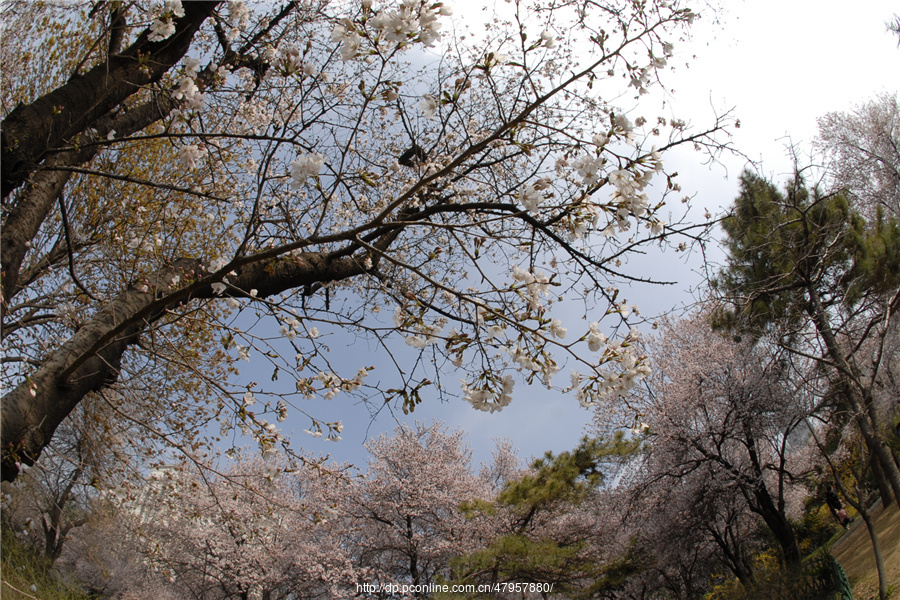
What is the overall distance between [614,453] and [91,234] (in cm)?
979

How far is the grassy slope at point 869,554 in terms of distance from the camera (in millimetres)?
6398

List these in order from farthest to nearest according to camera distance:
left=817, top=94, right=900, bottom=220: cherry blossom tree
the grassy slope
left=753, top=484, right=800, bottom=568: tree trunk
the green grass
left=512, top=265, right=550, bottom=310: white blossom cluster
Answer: left=817, top=94, right=900, bottom=220: cherry blossom tree < left=753, top=484, right=800, bottom=568: tree trunk < the grassy slope < the green grass < left=512, top=265, right=550, bottom=310: white blossom cluster

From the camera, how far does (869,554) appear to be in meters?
7.65

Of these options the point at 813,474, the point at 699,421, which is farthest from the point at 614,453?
the point at 813,474

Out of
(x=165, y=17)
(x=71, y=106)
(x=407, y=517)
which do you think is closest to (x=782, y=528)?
(x=407, y=517)

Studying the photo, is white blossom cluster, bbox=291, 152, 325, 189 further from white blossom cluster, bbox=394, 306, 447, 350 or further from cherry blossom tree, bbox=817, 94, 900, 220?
cherry blossom tree, bbox=817, 94, 900, 220

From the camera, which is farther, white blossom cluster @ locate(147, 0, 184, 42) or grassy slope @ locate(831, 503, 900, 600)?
grassy slope @ locate(831, 503, 900, 600)

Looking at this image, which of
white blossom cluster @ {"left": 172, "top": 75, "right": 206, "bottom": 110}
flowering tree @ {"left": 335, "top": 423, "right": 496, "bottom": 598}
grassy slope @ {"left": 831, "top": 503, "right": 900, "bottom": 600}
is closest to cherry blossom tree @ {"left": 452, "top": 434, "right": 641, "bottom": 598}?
flowering tree @ {"left": 335, "top": 423, "right": 496, "bottom": 598}

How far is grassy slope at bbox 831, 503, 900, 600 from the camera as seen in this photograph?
6398 mm

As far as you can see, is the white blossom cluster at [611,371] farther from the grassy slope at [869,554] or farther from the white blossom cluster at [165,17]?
the grassy slope at [869,554]

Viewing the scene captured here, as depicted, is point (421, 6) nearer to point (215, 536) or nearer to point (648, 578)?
point (215, 536)

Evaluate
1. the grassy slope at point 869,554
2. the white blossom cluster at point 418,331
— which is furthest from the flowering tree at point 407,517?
the white blossom cluster at point 418,331

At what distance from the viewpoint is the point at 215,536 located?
11.7m

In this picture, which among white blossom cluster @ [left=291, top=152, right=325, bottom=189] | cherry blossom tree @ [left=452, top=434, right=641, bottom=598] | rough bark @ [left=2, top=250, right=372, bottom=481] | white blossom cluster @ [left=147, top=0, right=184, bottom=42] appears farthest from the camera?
cherry blossom tree @ [left=452, top=434, right=641, bottom=598]
